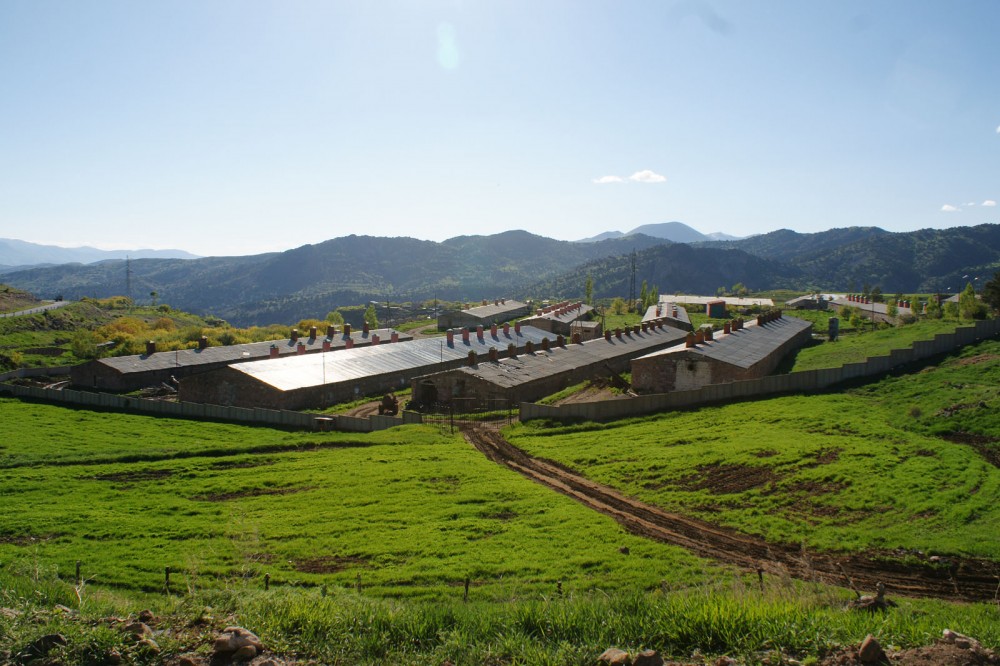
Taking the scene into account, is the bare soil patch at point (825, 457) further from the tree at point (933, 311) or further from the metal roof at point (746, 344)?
the tree at point (933, 311)

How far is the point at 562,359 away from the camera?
6825 cm

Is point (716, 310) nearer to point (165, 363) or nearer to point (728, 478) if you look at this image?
point (165, 363)

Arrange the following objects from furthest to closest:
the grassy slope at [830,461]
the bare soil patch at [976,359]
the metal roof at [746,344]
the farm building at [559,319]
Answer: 1. the farm building at [559,319]
2. the metal roof at [746,344]
3. the bare soil patch at [976,359]
4. the grassy slope at [830,461]

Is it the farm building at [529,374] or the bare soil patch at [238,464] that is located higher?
the farm building at [529,374]

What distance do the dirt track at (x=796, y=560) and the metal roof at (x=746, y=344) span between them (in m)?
28.7

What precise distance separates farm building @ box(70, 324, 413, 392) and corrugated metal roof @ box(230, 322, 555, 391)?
950 cm

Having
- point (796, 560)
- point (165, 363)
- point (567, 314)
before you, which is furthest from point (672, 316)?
point (796, 560)

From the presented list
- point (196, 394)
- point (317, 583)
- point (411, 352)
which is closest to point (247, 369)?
point (196, 394)

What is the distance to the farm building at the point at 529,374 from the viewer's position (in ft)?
178

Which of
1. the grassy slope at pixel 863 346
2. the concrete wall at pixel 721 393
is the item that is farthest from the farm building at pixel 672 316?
the concrete wall at pixel 721 393

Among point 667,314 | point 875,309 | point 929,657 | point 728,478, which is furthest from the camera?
point 875,309

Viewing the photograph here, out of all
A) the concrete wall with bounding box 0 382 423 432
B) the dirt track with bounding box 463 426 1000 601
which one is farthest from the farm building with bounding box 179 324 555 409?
the dirt track with bounding box 463 426 1000 601

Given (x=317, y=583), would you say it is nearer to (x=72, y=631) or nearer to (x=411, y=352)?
(x=72, y=631)

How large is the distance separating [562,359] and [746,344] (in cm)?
1841
